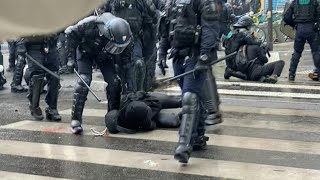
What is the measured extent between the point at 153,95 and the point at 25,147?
179cm

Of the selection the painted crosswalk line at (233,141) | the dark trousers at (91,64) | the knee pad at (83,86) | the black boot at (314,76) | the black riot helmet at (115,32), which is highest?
the black riot helmet at (115,32)

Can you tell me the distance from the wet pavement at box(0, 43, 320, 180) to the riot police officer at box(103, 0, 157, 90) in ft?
2.79

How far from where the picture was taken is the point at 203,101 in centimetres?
549

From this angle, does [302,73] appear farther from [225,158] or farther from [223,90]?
[225,158]

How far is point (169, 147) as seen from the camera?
5.96 meters

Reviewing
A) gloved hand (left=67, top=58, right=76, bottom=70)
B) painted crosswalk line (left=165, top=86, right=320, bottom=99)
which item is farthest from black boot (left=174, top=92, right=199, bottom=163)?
painted crosswalk line (left=165, top=86, right=320, bottom=99)

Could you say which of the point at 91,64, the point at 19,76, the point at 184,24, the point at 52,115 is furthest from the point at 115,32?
the point at 19,76

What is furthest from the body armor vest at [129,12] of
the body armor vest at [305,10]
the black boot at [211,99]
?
the body armor vest at [305,10]

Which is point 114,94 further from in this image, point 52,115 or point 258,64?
point 258,64

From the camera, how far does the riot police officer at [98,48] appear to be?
6.28 meters

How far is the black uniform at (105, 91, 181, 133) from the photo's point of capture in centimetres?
651

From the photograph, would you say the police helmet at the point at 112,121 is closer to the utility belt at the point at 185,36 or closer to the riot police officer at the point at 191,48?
the riot police officer at the point at 191,48

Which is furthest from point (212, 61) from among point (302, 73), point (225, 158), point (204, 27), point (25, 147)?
point (302, 73)

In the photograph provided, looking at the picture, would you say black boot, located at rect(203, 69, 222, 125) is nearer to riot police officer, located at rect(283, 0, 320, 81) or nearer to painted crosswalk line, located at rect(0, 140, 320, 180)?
painted crosswalk line, located at rect(0, 140, 320, 180)
